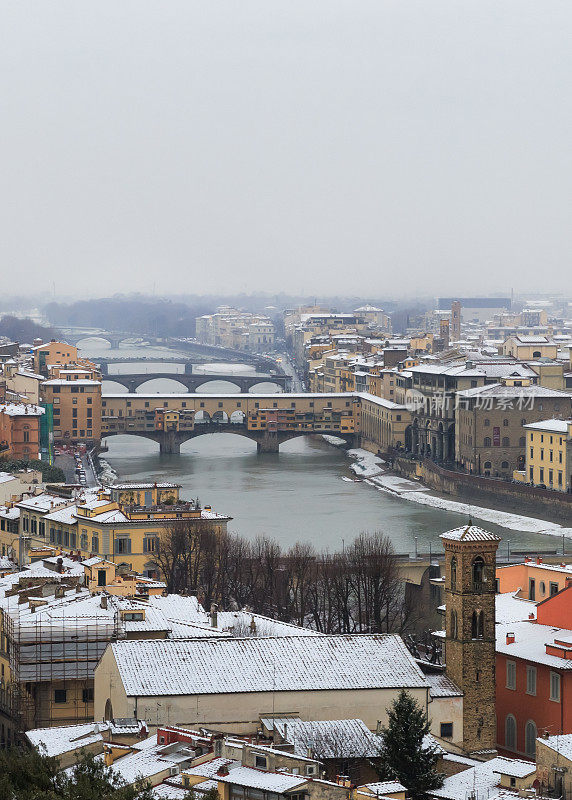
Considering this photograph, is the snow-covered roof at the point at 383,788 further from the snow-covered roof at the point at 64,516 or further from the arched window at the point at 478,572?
the snow-covered roof at the point at 64,516

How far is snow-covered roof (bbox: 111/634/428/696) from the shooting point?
9.55 m

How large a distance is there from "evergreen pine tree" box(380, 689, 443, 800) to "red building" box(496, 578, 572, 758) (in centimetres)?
166

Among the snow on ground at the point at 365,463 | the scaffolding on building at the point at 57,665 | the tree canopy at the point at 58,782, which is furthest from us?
the snow on ground at the point at 365,463

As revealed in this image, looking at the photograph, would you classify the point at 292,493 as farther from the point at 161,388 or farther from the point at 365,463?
the point at 161,388

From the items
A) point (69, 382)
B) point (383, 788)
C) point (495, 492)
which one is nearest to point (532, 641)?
point (383, 788)

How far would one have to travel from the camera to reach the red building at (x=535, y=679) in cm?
1073

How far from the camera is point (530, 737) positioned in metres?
10.9

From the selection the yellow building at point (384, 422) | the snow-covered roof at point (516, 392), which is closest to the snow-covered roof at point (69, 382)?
the yellow building at point (384, 422)

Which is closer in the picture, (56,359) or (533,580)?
(533,580)

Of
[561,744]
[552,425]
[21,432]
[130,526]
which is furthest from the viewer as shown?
[552,425]

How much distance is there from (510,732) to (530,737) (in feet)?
0.75

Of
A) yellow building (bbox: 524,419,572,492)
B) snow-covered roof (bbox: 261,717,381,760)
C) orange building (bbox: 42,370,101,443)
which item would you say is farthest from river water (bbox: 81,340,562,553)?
snow-covered roof (bbox: 261,717,381,760)

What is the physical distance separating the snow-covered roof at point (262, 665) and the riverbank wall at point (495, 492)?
1537 cm

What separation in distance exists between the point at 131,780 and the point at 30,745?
4.93ft
